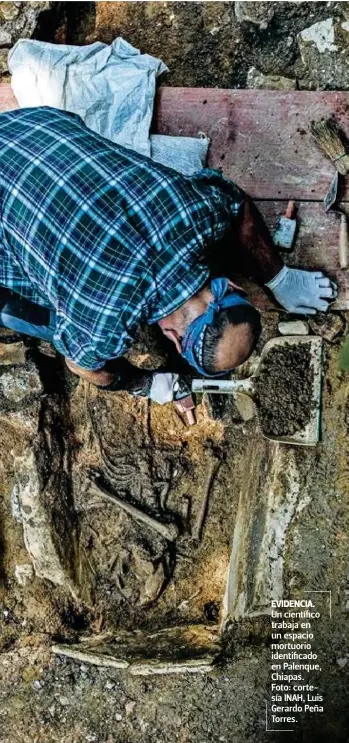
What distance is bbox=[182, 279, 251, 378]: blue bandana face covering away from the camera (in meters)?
2.14

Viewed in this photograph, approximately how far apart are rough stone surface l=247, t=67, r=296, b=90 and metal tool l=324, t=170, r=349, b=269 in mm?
597

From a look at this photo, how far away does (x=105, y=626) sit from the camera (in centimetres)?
348

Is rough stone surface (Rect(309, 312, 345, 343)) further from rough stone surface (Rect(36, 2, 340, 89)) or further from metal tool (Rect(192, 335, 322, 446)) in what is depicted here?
rough stone surface (Rect(36, 2, 340, 89))

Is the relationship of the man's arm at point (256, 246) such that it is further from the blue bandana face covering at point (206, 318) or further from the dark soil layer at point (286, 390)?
the blue bandana face covering at point (206, 318)

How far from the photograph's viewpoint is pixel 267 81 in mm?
3270

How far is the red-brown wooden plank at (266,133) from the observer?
306cm

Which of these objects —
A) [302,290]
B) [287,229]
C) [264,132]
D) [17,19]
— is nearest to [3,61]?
[17,19]

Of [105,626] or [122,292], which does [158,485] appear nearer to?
[105,626]

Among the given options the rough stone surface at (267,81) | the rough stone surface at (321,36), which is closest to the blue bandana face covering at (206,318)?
the rough stone surface at (267,81)

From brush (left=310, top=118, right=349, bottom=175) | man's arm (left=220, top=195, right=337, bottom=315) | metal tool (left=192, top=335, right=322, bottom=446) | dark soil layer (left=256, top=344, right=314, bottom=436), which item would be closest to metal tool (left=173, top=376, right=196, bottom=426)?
metal tool (left=192, top=335, right=322, bottom=446)

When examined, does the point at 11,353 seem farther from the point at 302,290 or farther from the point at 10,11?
the point at 10,11

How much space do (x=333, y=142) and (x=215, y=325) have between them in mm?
1388

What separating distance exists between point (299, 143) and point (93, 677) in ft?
9.13

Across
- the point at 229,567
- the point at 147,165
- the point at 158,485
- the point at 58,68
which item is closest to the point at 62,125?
the point at 147,165
